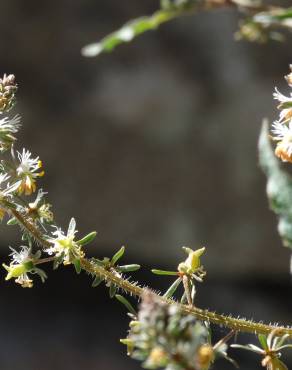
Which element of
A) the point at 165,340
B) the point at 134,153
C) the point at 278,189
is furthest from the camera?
the point at 134,153

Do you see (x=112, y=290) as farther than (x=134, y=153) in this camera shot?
No

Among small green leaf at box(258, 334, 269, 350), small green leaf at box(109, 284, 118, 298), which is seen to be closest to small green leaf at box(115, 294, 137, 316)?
small green leaf at box(109, 284, 118, 298)

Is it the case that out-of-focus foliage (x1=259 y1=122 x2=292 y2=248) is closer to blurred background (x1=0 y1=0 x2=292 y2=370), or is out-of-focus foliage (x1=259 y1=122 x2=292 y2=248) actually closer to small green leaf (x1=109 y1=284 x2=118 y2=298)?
small green leaf (x1=109 y1=284 x2=118 y2=298)

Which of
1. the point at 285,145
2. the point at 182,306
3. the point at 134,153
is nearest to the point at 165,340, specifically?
the point at 182,306

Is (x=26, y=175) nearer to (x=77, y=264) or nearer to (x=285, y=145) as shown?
(x=77, y=264)

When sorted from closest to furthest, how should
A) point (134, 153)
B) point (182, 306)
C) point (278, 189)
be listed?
1. point (182, 306)
2. point (278, 189)
3. point (134, 153)

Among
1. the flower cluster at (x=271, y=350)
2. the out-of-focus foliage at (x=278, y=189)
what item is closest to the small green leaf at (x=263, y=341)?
the flower cluster at (x=271, y=350)

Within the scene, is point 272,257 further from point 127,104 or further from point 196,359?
point 196,359

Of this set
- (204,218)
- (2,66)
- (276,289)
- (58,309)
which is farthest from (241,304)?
(2,66)
